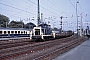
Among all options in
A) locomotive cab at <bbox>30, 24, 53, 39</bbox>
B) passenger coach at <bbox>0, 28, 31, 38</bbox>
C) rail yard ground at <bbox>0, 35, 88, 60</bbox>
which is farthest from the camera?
passenger coach at <bbox>0, 28, 31, 38</bbox>

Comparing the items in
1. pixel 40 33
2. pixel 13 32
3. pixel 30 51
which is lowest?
pixel 30 51

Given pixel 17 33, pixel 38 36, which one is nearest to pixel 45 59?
pixel 38 36

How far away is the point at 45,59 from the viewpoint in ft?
42.4

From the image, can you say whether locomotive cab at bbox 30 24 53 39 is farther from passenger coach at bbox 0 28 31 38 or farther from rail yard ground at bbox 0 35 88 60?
rail yard ground at bbox 0 35 88 60

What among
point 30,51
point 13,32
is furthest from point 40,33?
point 30,51

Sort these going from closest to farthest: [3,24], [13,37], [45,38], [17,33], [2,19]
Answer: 1. [45,38]
2. [13,37]
3. [17,33]
4. [3,24]
5. [2,19]

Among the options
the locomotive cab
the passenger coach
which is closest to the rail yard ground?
the locomotive cab

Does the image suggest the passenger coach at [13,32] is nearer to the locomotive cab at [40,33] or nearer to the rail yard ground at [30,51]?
the locomotive cab at [40,33]

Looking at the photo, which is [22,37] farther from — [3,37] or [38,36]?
[38,36]

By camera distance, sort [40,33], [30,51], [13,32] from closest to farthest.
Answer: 1. [30,51]
2. [40,33]
3. [13,32]

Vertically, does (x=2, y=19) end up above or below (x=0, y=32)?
above

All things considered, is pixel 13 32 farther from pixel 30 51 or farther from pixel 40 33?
pixel 30 51

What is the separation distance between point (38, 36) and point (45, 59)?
71.1ft

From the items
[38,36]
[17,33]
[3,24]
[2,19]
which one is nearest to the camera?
[38,36]
